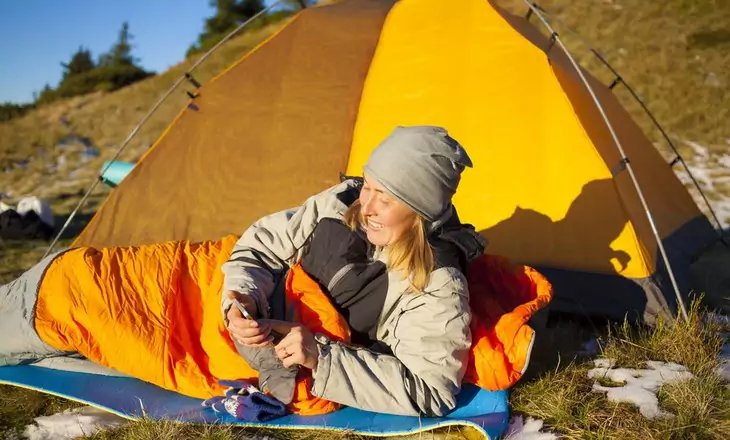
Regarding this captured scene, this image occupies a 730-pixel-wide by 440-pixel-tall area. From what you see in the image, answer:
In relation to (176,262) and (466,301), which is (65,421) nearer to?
(176,262)

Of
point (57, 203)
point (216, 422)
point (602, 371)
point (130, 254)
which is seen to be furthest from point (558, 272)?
point (57, 203)

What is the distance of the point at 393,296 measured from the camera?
2527 millimetres

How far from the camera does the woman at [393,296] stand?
233cm

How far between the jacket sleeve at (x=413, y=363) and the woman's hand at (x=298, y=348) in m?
0.04

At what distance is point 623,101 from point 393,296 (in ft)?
27.3

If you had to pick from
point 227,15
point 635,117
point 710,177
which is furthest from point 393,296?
point 227,15

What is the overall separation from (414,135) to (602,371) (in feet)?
5.06

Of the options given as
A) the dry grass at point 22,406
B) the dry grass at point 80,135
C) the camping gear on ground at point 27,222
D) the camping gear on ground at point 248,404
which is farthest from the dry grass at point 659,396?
the dry grass at point 80,135

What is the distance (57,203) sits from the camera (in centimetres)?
722

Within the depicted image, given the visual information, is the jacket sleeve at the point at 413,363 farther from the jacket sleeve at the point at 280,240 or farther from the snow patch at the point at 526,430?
the jacket sleeve at the point at 280,240

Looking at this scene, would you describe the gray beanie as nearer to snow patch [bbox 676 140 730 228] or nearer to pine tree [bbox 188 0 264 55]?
snow patch [bbox 676 140 730 228]

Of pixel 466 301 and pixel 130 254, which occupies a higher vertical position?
pixel 130 254

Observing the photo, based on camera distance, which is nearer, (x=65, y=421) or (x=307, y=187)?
(x=65, y=421)

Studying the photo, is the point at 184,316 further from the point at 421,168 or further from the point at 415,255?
the point at 421,168
